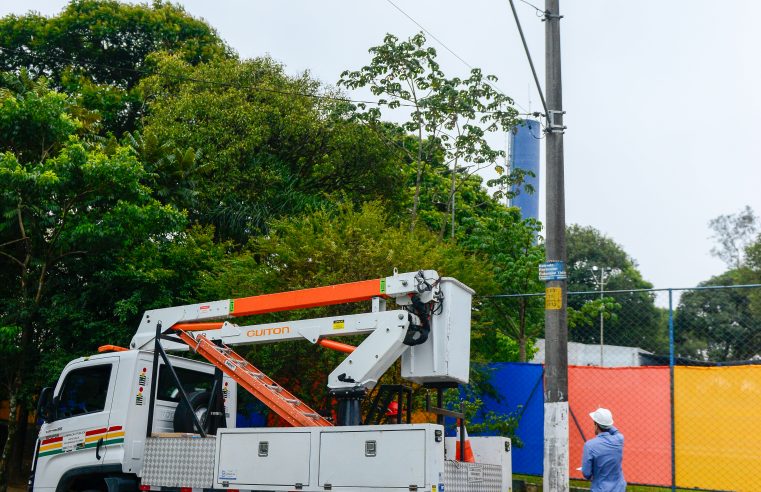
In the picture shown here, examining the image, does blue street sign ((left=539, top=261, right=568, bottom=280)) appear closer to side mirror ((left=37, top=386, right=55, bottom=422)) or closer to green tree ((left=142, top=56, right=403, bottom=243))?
side mirror ((left=37, top=386, right=55, bottom=422))

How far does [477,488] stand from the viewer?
26.5ft

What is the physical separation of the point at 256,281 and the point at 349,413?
6.19 metres

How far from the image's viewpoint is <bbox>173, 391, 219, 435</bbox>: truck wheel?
389 inches

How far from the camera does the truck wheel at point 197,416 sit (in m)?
9.89

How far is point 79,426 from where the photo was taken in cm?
1010

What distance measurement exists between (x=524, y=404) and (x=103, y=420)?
702 centimetres

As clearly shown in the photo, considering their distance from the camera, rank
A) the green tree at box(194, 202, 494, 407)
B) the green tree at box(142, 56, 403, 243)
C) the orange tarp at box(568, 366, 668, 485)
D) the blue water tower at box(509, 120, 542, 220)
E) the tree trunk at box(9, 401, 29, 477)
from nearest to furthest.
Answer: the orange tarp at box(568, 366, 668, 485)
the green tree at box(194, 202, 494, 407)
the tree trunk at box(9, 401, 29, 477)
the green tree at box(142, 56, 403, 243)
the blue water tower at box(509, 120, 542, 220)

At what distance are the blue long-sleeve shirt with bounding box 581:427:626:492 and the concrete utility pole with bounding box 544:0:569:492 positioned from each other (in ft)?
4.90

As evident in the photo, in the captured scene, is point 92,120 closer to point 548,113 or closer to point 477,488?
point 548,113

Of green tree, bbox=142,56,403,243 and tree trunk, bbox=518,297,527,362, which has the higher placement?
green tree, bbox=142,56,403,243

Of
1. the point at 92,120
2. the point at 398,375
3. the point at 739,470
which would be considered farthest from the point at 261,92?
the point at 739,470

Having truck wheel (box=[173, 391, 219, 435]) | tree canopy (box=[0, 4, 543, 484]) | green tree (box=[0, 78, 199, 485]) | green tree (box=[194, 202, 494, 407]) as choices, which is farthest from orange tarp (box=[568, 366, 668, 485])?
green tree (box=[0, 78, 199, 485])

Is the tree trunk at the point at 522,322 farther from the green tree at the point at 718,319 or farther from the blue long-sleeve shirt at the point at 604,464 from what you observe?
the green tree at the point at 718,319

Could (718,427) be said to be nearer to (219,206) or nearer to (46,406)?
(46,406)
